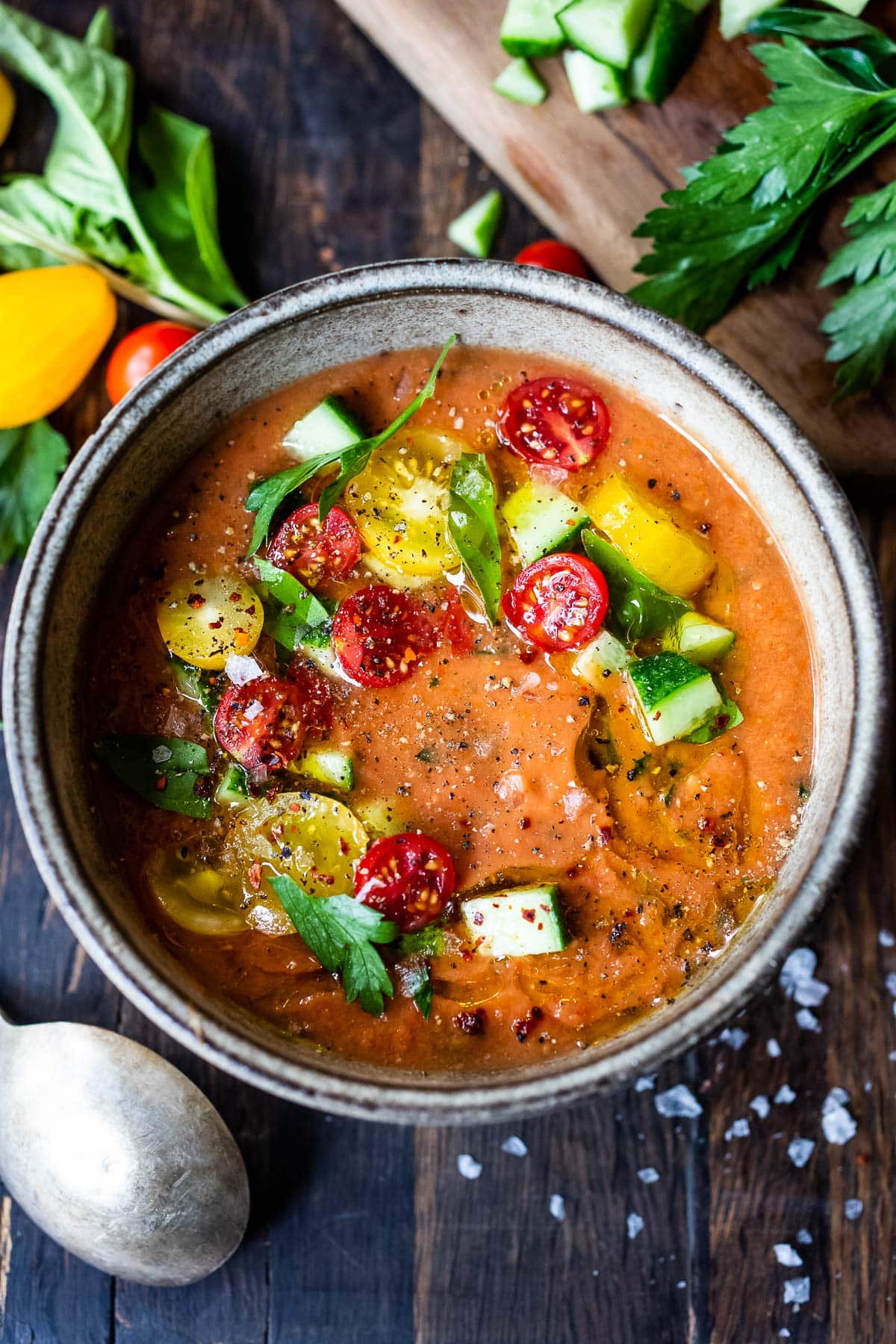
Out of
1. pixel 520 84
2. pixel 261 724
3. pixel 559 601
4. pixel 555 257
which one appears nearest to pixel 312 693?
pixel 261 724

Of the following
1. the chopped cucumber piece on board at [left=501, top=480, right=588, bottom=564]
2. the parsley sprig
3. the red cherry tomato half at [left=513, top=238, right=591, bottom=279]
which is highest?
the parsley sprig

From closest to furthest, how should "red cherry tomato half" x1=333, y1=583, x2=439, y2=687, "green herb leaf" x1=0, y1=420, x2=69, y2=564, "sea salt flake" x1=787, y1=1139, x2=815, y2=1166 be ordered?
1. "red cherry tomato half" x1=333, y1=583, x2=439, y2=687
2. "sea salt flake" x1=787, y1=1139, x2=815, y2=1166
3. "green herb leaf" x1=0, y1=420, x2=69, y2=564

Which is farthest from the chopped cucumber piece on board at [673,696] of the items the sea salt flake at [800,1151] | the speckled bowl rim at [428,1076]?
the sea salt flake at [800,1151]

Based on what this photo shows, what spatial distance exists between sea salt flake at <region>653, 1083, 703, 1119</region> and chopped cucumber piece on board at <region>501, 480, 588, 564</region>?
1535mm

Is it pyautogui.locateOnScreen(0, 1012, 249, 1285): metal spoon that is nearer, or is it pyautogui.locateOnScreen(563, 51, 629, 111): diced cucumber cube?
pyautogui.locateOnScreen(0, 1012, 249, 1285): metal spoon

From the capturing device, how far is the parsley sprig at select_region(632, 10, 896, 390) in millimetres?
2785

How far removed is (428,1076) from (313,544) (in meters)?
1.18

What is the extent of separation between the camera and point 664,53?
297cm

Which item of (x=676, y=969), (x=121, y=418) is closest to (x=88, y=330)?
(x=121, y=418)

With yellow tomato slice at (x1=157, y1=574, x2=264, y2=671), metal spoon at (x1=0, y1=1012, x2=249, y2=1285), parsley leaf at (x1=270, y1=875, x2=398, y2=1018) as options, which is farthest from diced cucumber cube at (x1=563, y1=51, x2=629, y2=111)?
metal spoon at (x1=0, y1=1012, x2=249, y2=1285)

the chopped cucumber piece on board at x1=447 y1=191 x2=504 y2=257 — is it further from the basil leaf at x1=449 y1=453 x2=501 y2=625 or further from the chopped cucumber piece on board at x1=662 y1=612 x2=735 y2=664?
the chopped cucumber piece on board at x1=662 y1=612 x2=735 y2=664

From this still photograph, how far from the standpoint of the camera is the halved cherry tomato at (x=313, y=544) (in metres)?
2.53

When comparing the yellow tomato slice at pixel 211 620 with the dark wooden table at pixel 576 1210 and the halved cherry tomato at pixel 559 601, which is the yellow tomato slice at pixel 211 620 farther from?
the dark wooden table at pixel 576 1210

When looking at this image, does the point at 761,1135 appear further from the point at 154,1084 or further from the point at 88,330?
the point at 88,330
